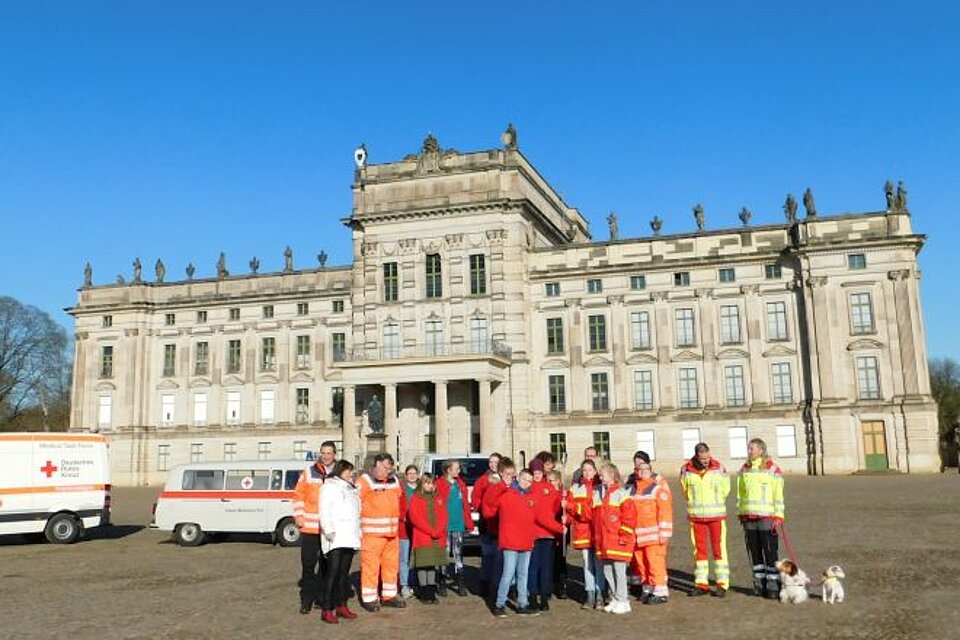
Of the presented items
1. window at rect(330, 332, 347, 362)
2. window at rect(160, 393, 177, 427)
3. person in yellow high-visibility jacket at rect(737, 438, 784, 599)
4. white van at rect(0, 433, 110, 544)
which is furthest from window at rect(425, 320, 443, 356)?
person in yellow high-visibility jacket at rect(737, 438, 784, 599)

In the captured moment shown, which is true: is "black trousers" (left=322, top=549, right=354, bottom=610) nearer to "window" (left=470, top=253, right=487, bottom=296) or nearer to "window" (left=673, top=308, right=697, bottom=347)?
"window" (left=470, top=253, right=487, bottom=296)

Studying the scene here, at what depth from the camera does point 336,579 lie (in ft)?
35.7

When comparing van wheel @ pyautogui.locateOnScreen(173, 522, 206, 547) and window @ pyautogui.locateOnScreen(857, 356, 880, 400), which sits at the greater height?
window @ pyautogui.locateOnScreen(857, 356, 880, 400)

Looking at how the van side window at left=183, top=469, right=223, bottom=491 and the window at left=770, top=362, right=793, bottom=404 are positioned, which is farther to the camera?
the window at left=770, top=362, right=793, bottom=404

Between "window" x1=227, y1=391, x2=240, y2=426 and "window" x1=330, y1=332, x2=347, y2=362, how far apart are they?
723 cm

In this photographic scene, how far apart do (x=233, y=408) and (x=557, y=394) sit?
21.0 meters

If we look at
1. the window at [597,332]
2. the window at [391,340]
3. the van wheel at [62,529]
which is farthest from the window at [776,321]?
the van wheel at [62,529]

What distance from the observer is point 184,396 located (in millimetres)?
54531

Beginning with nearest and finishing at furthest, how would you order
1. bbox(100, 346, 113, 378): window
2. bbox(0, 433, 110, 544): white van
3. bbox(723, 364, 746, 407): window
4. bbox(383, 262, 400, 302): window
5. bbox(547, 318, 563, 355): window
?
1. bbox(0, 433, 110, 544): white van
2. bbox(723, 364, 746, 407): window
3. bbox(547, 318, 563, 355): window
4. bbox(383, 262, 400, 302): window
5. bbox(100, 346, 113, 378): window

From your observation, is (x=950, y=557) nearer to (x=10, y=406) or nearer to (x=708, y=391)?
(x=708, y=391)

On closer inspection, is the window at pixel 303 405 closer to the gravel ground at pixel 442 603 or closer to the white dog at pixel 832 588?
the gravel ground at pixel 442 603

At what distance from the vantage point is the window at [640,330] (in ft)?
152

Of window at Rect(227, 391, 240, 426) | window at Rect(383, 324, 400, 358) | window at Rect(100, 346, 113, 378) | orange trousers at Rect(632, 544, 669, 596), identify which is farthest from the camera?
window at Rect(100, 346, 113, 378)

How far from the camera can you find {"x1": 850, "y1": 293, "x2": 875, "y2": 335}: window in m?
42.8
